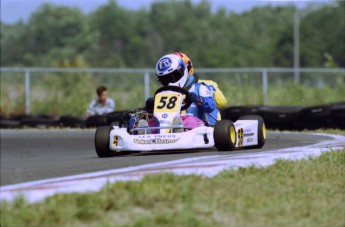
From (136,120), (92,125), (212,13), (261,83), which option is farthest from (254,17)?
(136,120)

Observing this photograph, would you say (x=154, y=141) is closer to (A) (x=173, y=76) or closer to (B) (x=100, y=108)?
(A) (x=173, y=76)

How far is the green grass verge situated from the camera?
21.2ft

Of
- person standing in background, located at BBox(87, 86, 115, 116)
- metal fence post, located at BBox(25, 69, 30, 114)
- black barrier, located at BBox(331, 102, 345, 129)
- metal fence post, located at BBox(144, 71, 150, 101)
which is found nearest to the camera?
black barrier, located at BBox(331, 102, 345, 129)

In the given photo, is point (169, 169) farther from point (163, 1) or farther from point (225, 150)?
point (163, 1)

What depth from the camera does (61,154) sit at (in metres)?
14.5

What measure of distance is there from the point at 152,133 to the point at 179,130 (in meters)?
0.35

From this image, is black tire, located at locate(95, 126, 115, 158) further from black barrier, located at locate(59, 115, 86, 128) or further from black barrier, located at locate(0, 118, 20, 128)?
black barrier, located at locate(0, 118, 20, 128)

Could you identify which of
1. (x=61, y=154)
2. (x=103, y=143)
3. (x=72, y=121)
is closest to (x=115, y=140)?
(x=103, y=143)

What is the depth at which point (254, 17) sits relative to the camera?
101688mm

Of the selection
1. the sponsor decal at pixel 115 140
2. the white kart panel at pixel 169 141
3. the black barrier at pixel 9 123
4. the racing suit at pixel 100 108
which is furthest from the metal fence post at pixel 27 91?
the white kart panel at pixel 169 141

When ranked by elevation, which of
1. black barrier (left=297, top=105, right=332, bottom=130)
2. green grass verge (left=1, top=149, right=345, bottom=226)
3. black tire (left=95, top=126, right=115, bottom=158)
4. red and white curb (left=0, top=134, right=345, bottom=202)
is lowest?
green grass verge (left=1, top=149, right=345, bottom=226)

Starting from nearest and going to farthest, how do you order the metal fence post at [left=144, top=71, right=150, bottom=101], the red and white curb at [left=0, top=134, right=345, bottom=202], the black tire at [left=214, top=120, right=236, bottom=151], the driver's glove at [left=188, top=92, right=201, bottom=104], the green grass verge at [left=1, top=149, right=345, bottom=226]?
1. the green grass verge at [left=1, top=149, right=345, bottom=226]
2. the red and white curb at [left=0, top=134, right=345, bottom=202]
3. the black tire at [left=214, top=120, right=236, bottom=151]
4. the driver's glove at [left=188, top=92, right=201, bottom=104]
5. the metal fence post at [left=144, top=71, right=150, bottom=101]

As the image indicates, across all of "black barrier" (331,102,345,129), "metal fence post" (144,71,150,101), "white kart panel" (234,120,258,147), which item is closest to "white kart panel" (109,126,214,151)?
"white kart panel" (234,120,258,147)

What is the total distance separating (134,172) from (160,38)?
7466cm
